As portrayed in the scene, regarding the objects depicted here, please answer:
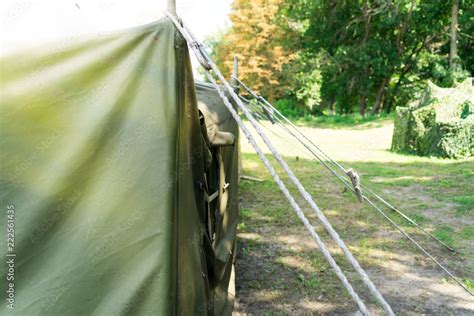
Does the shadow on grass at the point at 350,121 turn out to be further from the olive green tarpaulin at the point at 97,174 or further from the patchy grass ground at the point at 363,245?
the olive green tarpaulin at the point at 97,174

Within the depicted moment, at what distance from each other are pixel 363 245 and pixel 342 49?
2381 centimetres

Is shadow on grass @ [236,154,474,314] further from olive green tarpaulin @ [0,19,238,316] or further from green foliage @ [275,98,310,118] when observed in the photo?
green foliage @ [275,98,310,118]

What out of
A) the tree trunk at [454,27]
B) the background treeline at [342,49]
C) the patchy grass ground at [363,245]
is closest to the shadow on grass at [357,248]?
the patchy grass ground at [363,245]

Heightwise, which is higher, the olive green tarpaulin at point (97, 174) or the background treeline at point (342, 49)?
the background treeline at point (342, 49)

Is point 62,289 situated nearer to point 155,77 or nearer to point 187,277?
point 187,277

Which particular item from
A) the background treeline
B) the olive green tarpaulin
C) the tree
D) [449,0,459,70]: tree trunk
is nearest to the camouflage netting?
[449,0,459,70]: tree trunk

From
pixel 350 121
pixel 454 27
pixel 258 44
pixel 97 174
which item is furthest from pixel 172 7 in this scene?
pixel 258 44

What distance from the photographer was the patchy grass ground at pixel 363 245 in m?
4.28

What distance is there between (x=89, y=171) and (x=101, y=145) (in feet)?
0.46

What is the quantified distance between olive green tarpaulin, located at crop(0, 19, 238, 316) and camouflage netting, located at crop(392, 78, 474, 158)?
11.7 meters

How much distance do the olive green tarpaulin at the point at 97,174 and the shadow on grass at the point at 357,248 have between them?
2403 mm

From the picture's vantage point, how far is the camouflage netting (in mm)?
11672

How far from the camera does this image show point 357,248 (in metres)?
5.71

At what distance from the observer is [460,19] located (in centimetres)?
2216
